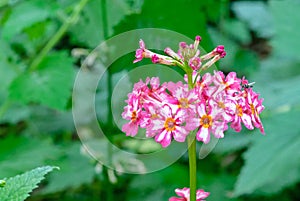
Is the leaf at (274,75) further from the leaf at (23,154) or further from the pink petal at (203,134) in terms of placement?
the pink petal at (203,134)

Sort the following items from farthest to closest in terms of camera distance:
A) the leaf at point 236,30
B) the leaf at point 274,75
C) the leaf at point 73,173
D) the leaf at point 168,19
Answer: the leaf at point 236,30, the leaf at point 274,75, the leaf at point 73,173, the leaf at point 168,19

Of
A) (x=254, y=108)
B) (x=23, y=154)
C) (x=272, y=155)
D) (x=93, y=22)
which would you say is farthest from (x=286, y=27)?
(x=254, y=108)

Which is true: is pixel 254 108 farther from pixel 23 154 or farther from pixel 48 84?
pixel 23 154

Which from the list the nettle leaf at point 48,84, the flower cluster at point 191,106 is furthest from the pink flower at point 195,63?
the nettle leaf at point 48,84

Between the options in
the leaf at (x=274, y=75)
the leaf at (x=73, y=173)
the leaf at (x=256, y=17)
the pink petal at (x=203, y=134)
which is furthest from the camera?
the leaf at (x=256, y=17)

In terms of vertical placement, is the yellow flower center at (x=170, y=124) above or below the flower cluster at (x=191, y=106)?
below

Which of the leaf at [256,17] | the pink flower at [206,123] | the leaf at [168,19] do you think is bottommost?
the pink flower at [206,123]

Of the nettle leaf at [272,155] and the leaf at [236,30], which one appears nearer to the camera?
the nettle leaf at [272,155]
